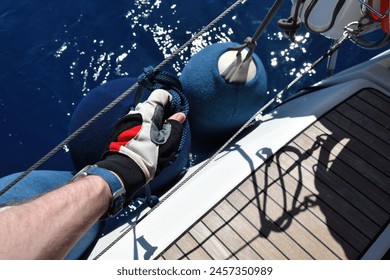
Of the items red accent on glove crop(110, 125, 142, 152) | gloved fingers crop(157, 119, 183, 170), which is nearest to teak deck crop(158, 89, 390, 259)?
gloved fingers crop(157, 119, 183, 170)

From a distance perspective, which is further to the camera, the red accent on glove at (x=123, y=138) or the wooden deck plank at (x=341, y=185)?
the wooden deck plank at (x=341, y=185)

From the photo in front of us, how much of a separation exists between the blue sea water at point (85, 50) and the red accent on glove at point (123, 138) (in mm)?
2760

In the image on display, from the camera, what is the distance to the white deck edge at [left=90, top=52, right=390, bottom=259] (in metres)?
3.07

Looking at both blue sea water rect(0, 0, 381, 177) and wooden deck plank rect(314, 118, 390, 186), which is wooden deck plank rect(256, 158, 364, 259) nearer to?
wooden deck plank rect(314, 118, 390, 186)

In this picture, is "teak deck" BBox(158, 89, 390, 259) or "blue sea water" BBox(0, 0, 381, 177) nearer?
"teak deck" BBox(158, 89, 390, 259)

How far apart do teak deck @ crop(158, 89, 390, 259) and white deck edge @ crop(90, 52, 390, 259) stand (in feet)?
0.22

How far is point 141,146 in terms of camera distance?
2.33 m

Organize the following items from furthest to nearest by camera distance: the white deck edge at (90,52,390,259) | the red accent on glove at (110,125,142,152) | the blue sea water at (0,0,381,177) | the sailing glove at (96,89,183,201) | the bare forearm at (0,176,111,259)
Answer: the blue sea water at (0,0,381,177), the white deck edge at (90,52,390,259), the red accent on glove at (110,125,142,152), the sailing glove at (96,89,183,201), the bare forearm at (0,176,111,259)

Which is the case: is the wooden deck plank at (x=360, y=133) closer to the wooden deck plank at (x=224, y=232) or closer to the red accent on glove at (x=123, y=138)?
the wooden deck plank at (x=224, y=232)

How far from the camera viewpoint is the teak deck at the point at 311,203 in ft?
9.73

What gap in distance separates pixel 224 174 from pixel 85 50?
3.09 metres

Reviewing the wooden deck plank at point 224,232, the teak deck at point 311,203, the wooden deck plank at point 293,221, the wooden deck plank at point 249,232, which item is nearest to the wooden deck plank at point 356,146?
the teak deck at point 311,203
